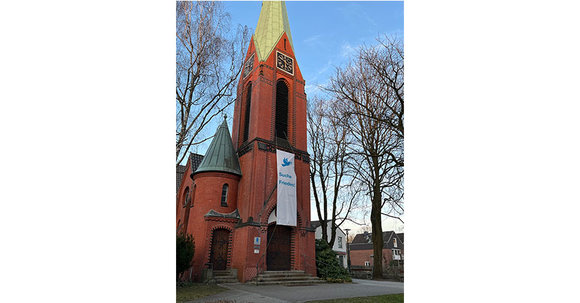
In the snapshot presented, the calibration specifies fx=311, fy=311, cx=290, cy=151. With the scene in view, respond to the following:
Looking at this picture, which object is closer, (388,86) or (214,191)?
(388,86)

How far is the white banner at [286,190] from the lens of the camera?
1357 cm

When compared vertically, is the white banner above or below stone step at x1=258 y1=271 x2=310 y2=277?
above

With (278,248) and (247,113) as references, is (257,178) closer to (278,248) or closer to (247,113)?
(278,248)

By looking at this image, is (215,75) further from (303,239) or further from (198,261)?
(303,239)

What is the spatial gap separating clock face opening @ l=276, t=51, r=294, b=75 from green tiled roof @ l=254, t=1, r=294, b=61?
2.01 feet

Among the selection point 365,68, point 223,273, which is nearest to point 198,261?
point 223,273

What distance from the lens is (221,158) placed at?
583 inches

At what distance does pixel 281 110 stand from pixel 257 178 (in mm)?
4178

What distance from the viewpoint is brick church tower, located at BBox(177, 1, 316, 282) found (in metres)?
13.0

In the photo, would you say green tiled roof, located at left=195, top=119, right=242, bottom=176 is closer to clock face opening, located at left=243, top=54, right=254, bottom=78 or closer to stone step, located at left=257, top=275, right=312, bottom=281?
clock face opening, located at left=243, top=54, right=254, bottom=78

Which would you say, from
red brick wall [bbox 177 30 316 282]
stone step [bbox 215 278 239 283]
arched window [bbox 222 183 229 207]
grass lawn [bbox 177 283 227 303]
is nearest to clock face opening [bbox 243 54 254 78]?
red brick wall [bbox 177 30 316 282]

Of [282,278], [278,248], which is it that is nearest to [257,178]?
[278,248]
